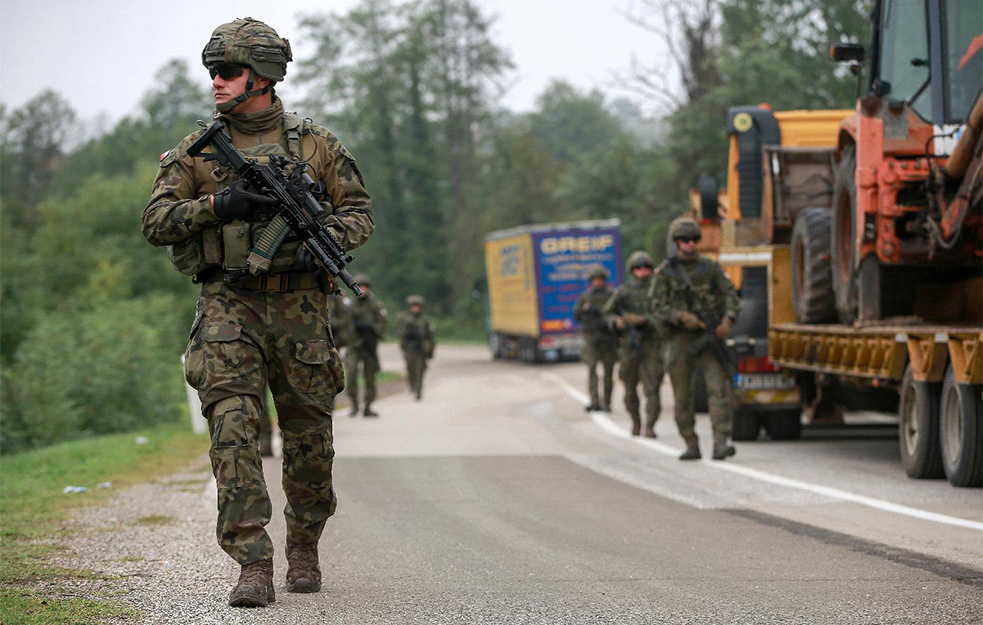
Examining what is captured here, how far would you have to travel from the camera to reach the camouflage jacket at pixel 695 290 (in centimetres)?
1295

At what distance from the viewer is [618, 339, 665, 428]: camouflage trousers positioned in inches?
624

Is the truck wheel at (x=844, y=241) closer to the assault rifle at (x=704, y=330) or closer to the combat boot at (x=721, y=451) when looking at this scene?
the assault rifle at (x=704, y=330)

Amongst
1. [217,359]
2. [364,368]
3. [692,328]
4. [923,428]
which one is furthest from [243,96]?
[364,368]

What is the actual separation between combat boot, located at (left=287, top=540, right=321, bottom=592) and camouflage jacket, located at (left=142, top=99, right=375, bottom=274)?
1.14 m

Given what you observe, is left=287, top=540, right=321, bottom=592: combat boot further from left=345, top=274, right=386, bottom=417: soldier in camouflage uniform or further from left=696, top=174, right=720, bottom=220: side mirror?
left=345, top=274, right=386, bottom=417: soldier in camouflage uniform

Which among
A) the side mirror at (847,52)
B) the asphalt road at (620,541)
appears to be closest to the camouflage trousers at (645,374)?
the asphalt road at (620,541)

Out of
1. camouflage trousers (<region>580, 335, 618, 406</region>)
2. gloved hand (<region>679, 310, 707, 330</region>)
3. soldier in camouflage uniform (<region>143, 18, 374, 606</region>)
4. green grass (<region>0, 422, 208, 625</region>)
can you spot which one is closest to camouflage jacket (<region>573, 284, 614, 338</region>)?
camouflage trousers (<region>580, 335, 618, 406</region>)

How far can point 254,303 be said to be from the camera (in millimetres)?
5707

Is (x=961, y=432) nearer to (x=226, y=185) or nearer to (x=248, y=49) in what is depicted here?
(x=226, y=185)

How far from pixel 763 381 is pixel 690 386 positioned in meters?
2.05

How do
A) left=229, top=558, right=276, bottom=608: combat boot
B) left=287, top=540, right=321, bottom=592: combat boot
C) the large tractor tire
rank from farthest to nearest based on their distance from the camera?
the large tractor tire → left=287, top=540, right=321, bottom=592: combat boot → left=229, top=558, right=276, bottom=608: combat boot

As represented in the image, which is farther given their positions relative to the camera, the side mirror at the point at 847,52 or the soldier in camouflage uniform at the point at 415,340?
the soldier in camouflage uniform at the point at 415,340

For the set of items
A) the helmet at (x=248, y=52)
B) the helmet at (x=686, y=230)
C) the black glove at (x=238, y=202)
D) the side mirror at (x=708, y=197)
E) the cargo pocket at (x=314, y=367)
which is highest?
the helmet at (x=248, y=52)

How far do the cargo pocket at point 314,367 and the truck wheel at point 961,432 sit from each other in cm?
570
